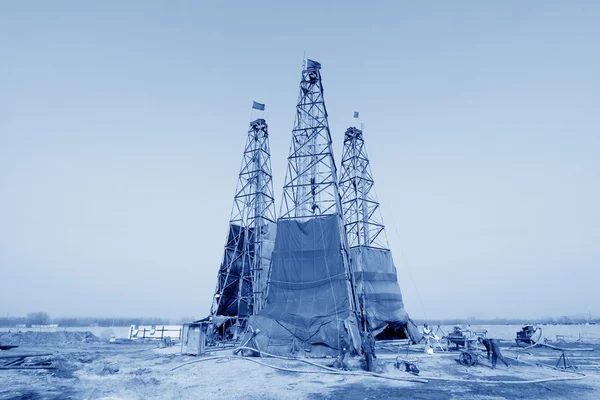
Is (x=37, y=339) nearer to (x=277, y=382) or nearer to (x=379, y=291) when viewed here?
(x=379, y=291)

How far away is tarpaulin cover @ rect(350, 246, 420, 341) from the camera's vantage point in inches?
1072

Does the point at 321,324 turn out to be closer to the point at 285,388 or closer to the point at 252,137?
the point at 285,388

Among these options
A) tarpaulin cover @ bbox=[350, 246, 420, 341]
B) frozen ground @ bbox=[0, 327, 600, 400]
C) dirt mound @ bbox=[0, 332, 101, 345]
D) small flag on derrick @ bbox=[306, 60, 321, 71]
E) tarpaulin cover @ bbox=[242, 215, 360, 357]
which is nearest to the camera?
frozen ground @ bbox=[0, 327, 600, 400]

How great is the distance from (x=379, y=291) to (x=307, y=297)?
1084cm

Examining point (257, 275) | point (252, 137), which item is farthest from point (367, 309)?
point (252, 137)

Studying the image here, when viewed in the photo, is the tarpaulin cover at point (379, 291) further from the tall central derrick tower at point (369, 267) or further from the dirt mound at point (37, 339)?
the dirt mound at point (37, 339)

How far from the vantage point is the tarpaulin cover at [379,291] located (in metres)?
27.2

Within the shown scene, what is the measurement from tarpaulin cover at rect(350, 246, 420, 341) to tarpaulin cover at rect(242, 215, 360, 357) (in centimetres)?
797

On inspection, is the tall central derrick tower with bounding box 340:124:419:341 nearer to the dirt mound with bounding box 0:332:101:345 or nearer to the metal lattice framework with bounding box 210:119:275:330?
the metal lattice framework with bounding box 210:119:275:330

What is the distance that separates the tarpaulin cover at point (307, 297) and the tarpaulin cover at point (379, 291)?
797cm

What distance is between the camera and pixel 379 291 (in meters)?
28.8

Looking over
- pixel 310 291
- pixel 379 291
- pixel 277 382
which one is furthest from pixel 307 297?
pixel 379 291

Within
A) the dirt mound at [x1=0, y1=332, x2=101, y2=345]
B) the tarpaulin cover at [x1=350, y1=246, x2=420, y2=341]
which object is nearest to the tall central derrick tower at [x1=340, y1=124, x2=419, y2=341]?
the tarpaulin cover at [x1=350, y1=246, x2=420, y2=341]

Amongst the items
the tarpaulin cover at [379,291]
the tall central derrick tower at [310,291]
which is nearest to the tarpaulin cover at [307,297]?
the tall central derrick tower at [310,291]
